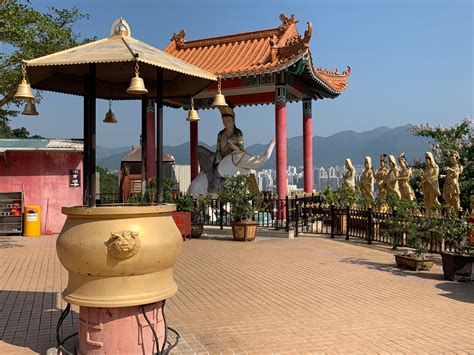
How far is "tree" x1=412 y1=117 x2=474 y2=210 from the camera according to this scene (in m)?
19.0

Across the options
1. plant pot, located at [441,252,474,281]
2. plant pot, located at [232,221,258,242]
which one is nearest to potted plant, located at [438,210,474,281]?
plant pot, located at [441,252,474,281]

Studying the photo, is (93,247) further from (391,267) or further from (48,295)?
(391,267)

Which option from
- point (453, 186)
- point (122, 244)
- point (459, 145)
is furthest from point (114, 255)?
point (459, 145)

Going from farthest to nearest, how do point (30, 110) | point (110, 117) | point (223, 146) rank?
point (223, 146), point (110, 117), point (30, 110)

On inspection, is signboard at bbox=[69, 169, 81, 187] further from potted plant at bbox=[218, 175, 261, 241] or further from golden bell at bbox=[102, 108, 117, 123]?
golden bell at bbox=[102, 108, 117, 123]

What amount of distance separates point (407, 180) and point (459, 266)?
28.6 feet

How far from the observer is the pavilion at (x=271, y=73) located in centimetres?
1469

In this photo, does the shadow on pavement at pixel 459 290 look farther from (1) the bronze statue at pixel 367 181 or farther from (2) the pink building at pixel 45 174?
(2) the pink building at pixel 45 174

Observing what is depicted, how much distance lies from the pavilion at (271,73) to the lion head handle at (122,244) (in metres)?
9.54

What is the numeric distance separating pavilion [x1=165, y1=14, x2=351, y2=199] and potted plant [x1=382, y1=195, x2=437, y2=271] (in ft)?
18.0

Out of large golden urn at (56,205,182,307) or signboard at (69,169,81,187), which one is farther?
signboard at (69,169,81,187)

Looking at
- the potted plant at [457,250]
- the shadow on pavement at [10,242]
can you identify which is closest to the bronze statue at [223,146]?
the shadow on pavement at [10,242]

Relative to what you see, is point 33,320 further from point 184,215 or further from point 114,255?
point 184,215

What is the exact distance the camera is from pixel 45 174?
15281 mm
